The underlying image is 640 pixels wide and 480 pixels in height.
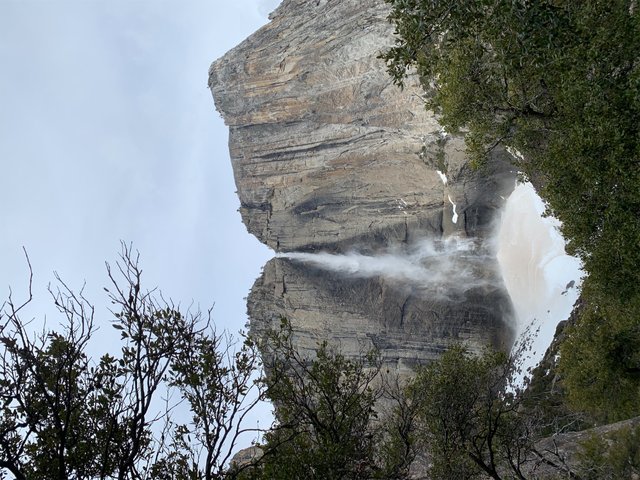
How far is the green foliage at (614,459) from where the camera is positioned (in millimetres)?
15672

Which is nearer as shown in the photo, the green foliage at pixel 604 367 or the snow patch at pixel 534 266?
the green foliage at pixel 604 367

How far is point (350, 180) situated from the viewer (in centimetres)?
4462

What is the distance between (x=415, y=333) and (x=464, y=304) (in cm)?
450

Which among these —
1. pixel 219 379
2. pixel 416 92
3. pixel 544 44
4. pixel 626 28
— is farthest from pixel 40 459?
pixel 416 92

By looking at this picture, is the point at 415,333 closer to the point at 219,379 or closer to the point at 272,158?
the point at 272,158

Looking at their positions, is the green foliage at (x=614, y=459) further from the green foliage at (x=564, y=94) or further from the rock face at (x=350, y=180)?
the rock face at (x=350, y=180)

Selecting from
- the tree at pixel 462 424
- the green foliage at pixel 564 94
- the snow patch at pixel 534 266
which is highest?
the snow patch at pixel 534 266

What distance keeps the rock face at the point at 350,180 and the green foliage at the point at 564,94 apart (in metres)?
21.4

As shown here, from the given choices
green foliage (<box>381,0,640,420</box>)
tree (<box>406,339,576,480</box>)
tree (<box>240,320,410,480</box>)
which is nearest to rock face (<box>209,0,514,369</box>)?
tree (<box>406,339,576,480</box>)

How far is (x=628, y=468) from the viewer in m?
15.7

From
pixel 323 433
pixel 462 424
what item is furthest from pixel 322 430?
pixel 462 424

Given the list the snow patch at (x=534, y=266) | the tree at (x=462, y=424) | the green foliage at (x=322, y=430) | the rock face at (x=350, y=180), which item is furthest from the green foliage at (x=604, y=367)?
the rock face at (x=350, y=180)

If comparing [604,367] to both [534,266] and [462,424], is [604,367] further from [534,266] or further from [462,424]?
[534,266]

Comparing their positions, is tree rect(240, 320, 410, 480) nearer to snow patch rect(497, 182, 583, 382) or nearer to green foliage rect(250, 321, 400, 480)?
green foliage rect(250, 321, 400, 480)
